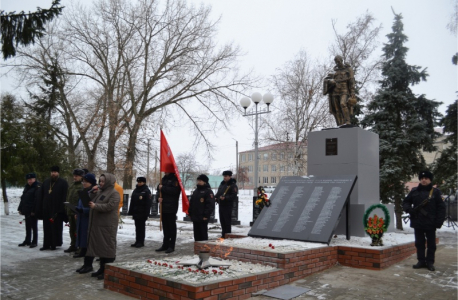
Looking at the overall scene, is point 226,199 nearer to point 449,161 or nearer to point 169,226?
point 169,226

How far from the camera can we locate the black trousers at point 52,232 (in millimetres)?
8766

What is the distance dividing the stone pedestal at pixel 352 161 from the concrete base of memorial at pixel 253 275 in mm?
1305

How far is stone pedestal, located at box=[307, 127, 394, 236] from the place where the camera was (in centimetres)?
850

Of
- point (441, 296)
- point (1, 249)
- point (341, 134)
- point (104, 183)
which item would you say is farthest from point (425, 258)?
point (1, 249)

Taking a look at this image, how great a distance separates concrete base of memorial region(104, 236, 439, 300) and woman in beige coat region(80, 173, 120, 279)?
46 centimetres

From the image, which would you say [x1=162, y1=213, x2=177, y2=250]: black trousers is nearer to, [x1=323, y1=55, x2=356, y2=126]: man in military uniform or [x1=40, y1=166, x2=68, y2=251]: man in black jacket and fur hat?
[x1=40, y1=166, x2=68, y2=251]: man in black jacket and fur hat

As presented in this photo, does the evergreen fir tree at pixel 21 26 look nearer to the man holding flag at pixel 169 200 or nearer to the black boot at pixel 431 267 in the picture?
the man holding flag at pixel 169 200

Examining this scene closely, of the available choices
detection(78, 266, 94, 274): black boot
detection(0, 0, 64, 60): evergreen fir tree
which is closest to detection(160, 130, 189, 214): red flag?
detection(78, 266, 94, 274): black boot

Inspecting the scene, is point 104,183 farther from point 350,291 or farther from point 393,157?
point 393,157

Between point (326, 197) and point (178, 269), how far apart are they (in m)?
3.83

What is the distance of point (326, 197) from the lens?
7.89 metres

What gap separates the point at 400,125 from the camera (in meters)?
16.3

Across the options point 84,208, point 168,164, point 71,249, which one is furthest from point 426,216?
point 71,249

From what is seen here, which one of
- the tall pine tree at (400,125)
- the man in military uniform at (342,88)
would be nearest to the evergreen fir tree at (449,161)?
the tall pine tree at (400,125)
